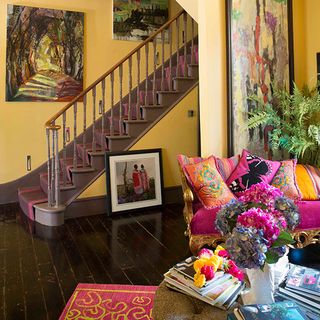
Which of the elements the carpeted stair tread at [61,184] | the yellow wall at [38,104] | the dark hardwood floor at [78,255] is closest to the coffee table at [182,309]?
the dark hardwood floor at [78,255]

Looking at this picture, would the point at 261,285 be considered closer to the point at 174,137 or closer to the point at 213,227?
the point at 213,227

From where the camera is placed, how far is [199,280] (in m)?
1.51

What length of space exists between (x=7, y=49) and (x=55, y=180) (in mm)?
2243

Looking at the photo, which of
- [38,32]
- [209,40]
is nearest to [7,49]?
[38,32]

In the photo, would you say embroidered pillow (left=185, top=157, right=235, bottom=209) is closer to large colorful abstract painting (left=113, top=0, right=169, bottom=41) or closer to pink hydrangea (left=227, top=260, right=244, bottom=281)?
pink hydrangea (left=227, top=260, right=244, bottom=281)

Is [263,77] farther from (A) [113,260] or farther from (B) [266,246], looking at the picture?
(B) [266,246]

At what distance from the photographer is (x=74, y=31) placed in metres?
5.30

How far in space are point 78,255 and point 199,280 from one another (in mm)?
1944

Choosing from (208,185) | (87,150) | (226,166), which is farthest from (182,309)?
(87,150)

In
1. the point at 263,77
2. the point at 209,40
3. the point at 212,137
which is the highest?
the point at 209,40

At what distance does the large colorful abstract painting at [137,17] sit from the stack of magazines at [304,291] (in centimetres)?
492

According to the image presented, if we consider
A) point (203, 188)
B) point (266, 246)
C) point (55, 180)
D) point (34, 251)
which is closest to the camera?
point (266, 246)

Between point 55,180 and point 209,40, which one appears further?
point 55,180

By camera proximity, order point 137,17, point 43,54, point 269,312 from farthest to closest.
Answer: point 137,17
point 43,54
point 269,312
